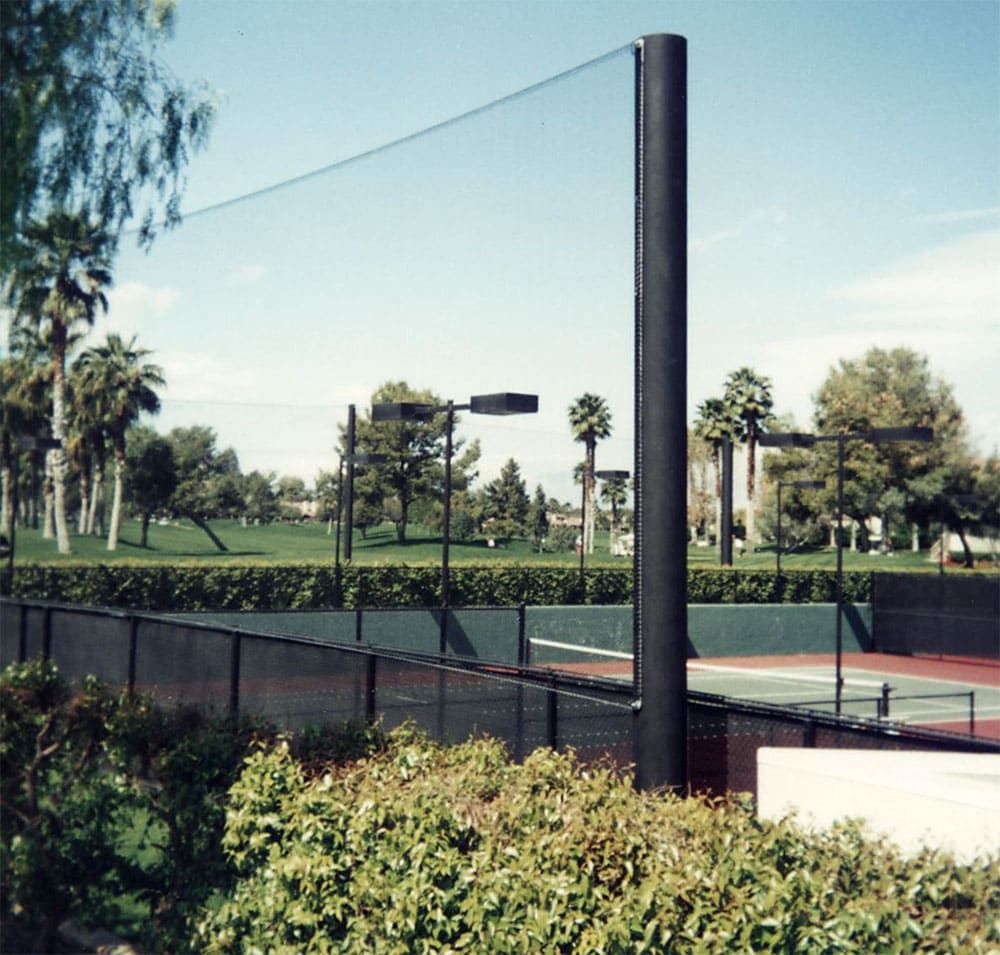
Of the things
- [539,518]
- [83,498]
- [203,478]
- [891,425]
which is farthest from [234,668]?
[891,425]

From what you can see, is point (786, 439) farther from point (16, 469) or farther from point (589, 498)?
point (16, 469)

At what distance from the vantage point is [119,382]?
9625 millimetres

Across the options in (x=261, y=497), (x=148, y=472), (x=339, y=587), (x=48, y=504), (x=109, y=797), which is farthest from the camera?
(x=339, y=587)

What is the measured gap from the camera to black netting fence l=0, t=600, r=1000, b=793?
151 inches

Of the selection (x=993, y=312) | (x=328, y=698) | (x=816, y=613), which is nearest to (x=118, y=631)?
(x=328, y=698)

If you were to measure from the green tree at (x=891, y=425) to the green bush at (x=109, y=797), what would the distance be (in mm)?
41387

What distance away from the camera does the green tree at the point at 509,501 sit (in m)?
8.31

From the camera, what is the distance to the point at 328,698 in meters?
5.57

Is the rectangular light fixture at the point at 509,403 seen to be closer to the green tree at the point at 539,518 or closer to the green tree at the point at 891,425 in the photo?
the green tree at the point at 539,518

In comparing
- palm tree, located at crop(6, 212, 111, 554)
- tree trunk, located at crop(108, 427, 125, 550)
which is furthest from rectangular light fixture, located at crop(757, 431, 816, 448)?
palm tree, located at crop(6, 212, 111, 554)

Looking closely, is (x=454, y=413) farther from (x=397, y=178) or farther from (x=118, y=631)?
(x=118, y=631)

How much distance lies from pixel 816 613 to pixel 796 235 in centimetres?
2391

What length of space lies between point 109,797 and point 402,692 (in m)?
1.52

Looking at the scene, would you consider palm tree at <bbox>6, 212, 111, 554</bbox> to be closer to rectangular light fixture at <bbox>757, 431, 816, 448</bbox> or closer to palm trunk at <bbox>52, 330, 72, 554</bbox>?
palm trunk at <bbox>52, 330, 72, 554</bbox>
